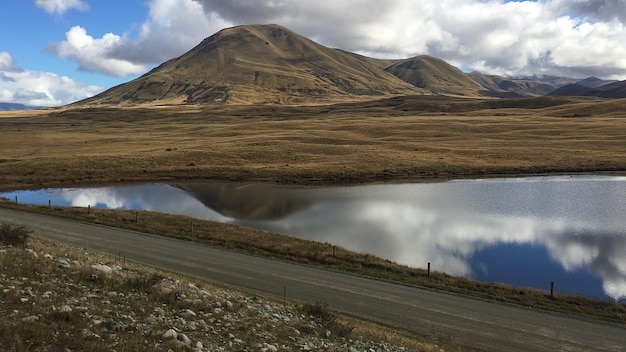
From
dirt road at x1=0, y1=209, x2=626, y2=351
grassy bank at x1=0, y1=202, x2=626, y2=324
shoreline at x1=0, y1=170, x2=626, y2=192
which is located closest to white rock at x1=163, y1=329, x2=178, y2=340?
dirt road at x1=0, y1=209, x2=626, y2=351

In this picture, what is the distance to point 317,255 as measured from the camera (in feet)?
114

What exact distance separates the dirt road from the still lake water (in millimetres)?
9774

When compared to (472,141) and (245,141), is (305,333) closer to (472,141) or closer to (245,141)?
(245,141)

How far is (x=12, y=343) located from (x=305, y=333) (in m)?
9.01

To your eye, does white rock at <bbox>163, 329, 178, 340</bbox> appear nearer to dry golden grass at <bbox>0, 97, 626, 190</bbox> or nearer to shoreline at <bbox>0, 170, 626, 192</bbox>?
shoreline at <bbox>0, 170, 626, 192</bbox>

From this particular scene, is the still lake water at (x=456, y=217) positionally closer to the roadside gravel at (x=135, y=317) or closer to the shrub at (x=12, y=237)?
the roadside gravel at (x=135, y=317)

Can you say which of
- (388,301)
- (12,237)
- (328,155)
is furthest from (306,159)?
(12,237)

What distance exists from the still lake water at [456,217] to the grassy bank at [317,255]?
487cm

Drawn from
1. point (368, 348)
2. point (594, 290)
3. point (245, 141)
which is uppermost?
point (245, 141)

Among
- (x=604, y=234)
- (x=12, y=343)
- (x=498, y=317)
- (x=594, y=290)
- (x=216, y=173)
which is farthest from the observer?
(x=216, y=173)

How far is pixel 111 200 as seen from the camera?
64250 mm

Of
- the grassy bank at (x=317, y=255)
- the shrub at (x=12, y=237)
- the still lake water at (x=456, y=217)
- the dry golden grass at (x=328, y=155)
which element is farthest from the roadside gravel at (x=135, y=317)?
the dry golden grass at (x=328, y=155)

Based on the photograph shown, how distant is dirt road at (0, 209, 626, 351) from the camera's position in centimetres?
2095

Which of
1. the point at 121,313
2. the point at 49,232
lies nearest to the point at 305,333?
the point at 121,313
